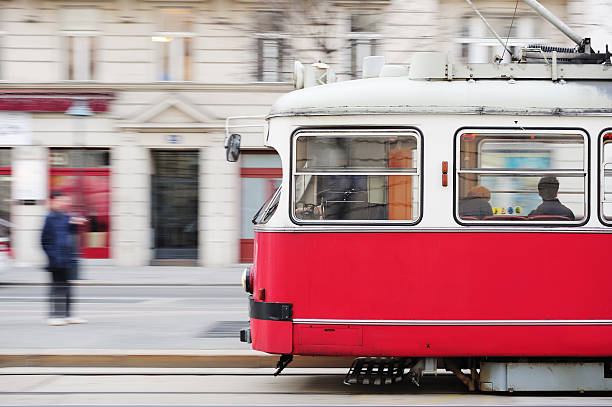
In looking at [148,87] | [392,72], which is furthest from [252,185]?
[392,72]

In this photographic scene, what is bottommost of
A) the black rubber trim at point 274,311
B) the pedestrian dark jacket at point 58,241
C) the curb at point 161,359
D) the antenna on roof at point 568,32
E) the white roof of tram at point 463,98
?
the curb at point 161,359

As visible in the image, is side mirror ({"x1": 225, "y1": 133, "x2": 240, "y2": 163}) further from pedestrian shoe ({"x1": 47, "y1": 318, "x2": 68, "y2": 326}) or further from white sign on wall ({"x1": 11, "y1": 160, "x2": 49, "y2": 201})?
white sign on wall ({"x1": 11, "y1": 160, "x2": 49, "y2": 201})

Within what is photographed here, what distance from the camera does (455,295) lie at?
6617 millimetres

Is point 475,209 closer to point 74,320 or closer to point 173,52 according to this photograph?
point 74,320

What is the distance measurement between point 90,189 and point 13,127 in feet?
8.04

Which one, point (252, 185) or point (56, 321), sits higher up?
point (252, 185)

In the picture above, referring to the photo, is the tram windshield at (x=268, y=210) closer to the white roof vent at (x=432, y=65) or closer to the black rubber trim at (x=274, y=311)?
the black rubber trim at (x=274, y=311)

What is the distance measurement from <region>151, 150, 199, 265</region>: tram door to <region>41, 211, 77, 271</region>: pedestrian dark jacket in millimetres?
10455

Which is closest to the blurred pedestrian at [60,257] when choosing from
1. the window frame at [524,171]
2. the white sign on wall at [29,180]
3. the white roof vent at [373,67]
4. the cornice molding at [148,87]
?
the white roof vent at [373,67]

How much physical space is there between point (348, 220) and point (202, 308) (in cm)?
679

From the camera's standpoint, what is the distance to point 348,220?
6.71 m

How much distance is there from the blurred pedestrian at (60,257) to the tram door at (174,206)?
410 inches

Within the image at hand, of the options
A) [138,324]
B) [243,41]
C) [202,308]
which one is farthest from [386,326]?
[243,41]

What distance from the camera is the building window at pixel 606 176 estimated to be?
6605 millimetres
